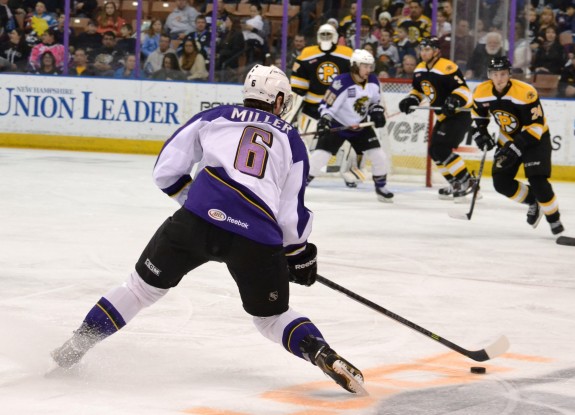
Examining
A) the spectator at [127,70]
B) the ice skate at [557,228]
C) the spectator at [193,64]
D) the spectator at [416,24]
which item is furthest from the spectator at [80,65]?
the ice skate at [557,228]

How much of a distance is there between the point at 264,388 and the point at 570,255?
3.47m

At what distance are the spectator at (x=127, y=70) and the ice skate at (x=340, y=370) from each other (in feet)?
30.1

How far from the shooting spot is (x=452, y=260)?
5.76 m

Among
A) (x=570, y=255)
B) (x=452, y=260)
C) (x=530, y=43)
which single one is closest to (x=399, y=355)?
(x=452, y=260)

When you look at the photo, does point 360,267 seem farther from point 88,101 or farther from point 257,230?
point 88,101

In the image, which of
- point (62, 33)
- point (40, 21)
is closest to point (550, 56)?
point (62, 33)

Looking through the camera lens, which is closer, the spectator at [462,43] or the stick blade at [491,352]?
the stick blade at [491,352]

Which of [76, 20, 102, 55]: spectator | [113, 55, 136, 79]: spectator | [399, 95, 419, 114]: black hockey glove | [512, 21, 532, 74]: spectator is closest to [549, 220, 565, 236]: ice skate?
[399, 95, 419, 114]: black hockey glove

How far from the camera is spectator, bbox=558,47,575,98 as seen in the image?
10.5 m

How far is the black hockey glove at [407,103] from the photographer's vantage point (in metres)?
8.84

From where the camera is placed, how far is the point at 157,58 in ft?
38.8

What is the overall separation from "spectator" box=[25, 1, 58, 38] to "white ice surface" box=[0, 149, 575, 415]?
204 inches

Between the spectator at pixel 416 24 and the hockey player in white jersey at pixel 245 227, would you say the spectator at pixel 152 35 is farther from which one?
the hockey player in white jersey at pixel 245 227

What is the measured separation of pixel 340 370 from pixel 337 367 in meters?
0.01
